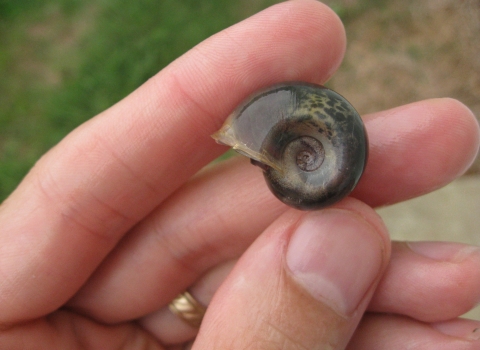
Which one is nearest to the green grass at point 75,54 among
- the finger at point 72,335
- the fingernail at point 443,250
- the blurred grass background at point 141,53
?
the blurred grass background at point 141,53

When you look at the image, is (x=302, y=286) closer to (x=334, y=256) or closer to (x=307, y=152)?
(x=334, y=256)

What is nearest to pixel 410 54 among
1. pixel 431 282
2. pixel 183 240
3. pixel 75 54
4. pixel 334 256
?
pixel 431 282

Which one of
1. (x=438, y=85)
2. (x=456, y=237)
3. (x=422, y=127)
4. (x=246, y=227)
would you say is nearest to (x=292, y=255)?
(x=246, y=227)

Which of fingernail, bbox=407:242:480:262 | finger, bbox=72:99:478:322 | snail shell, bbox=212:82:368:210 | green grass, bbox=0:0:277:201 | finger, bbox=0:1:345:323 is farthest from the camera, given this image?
green grass, bbox=0:0:277:201

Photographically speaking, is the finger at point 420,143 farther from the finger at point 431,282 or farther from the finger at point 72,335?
the finger at point 72,335

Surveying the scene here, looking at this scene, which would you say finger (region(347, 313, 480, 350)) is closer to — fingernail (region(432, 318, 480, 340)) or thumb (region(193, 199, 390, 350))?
fingernail (region(432, 318, 480, 340))

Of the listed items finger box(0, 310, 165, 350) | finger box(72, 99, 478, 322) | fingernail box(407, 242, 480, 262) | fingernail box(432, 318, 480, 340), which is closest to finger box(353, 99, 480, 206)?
finger box(72, 99, 478, 322)

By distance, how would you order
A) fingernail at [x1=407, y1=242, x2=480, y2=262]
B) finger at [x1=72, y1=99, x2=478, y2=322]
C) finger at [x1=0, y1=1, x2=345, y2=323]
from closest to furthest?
finger at [x1=0, y1=1, x2=345, y2=323]
fingernail at [x1=407, y1=242, x2=480, y2=262]
finger at [x1=72, y1=99, x2=478, y2=322]
